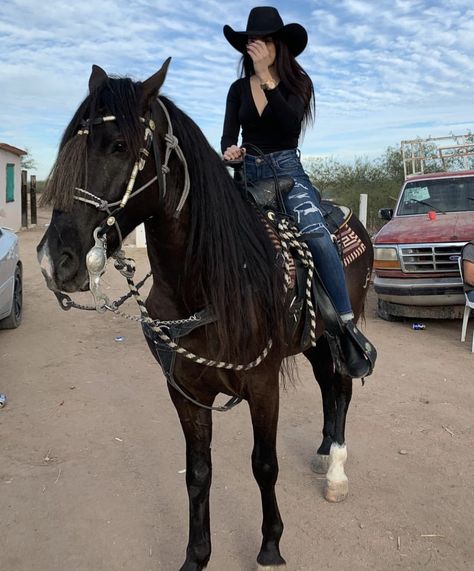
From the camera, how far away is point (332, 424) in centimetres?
377

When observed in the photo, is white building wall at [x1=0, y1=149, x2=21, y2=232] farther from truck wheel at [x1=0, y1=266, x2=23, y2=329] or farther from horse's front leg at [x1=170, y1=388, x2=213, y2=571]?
horse's front leg at [x1=170, y1=388, x2=213, y2=571]

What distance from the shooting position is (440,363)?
586 cm

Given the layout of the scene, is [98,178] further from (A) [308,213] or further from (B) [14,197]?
(B) [14,197]

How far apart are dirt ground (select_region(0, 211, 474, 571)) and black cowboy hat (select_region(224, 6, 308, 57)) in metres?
2.67

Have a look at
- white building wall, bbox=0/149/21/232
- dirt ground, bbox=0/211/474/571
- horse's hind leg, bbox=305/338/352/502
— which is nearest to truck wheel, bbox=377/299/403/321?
dirt ground, bbox=0/211/474/571

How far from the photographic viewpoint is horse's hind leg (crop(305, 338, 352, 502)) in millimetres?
3275

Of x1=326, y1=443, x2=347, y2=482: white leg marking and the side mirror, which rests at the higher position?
the side mirror

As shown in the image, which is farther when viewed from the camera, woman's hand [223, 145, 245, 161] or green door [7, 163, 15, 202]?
green door [7, 163, 15, 202]

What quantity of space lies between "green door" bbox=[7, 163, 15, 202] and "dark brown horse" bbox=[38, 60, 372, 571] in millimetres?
18956

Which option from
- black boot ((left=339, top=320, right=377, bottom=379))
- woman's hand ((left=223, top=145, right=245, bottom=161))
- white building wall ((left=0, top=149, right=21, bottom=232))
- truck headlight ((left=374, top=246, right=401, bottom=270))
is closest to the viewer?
woman's hand ((left=223, top=145, right=245, bottom=161))

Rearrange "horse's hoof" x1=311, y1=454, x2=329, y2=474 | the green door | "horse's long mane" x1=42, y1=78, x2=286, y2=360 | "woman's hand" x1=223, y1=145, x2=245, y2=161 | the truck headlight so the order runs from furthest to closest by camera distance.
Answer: the green door → the truck headlight → "horse's hoof" x1=311, y1=454, x2=329, y2=474 → "woman's hand" x1=223, y1=145, x2=245, y2=161 → "horse's long mane" x1=42, y1=78, x2=286, y2=360

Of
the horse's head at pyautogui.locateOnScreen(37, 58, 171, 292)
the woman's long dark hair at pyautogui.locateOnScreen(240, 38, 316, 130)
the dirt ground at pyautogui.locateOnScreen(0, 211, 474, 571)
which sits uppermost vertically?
the woman's long dark hair at pyautogui.locateOnScreen(240, 38, 316, 130)

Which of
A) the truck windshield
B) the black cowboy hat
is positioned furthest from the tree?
the black cowboy hat

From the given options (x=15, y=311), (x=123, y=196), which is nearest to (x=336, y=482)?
(x=123, y=196)
